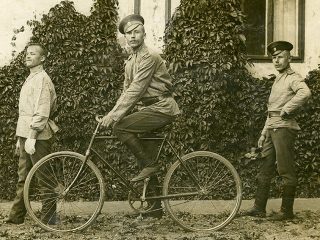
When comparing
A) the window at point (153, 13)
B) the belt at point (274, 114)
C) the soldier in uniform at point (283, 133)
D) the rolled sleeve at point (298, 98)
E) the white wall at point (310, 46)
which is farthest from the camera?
the white wall at point (310, 46)

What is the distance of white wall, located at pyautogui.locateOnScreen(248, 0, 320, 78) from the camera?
9.48m

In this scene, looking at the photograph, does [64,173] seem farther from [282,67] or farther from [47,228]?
[282,67]

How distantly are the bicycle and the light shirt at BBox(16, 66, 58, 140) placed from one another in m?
0.37

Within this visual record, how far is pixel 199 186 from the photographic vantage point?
6.12 meters

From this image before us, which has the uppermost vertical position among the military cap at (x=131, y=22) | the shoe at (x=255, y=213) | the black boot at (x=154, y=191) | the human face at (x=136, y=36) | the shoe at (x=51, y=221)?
the military cap at (x=131, y=22)

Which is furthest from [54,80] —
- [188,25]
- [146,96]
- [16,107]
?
[146,96]

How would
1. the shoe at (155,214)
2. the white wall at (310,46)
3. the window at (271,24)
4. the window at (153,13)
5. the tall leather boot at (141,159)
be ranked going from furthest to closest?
the window at (271,24), the white wall at (310,46), the window at (153,13), the shoe at (155,214), the tall leather boot at (141,159)

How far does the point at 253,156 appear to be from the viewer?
6992 millimetres

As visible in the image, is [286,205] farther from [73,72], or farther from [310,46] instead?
[73,72]

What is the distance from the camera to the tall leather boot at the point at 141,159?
5984mm

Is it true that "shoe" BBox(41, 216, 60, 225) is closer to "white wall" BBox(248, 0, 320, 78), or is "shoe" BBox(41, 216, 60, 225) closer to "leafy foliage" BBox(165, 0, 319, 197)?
"leafy foliage" BBox(165, 0, 319, 197)

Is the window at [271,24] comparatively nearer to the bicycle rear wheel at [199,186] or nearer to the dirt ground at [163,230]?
the dirt ground at [163,230]

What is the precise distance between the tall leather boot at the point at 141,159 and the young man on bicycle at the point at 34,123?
939mm

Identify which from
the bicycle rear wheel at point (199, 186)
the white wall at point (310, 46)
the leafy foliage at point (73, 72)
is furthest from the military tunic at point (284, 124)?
A: the leafy foliage at point (73, 72)
